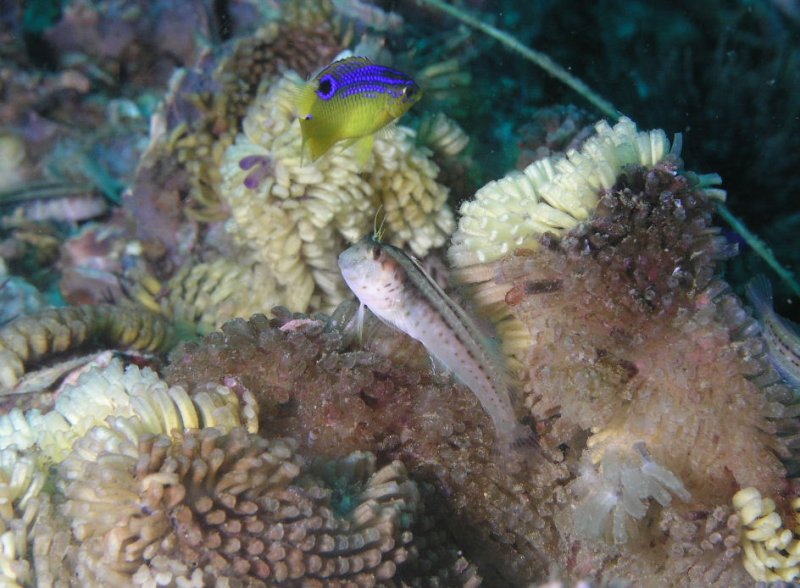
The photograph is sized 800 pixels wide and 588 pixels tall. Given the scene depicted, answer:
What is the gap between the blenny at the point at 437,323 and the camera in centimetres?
285

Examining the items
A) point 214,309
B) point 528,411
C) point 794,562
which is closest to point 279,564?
point 528,411

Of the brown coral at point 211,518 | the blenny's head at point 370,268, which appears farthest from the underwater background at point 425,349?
the blenny's head at point 370,268

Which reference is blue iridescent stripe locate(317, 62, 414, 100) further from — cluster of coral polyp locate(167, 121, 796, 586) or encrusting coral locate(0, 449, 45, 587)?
encrusting coral locate(0, 449, 45, 587)

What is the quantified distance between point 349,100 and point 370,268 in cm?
92

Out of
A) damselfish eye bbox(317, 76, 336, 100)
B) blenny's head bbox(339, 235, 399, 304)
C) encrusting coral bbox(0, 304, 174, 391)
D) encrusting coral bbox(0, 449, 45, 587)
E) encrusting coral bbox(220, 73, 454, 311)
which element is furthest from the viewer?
encrusting coral bbox(220, 73, 454, 311)

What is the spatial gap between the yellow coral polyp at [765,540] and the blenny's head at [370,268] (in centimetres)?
184

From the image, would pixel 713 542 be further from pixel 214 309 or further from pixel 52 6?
pixel 52 6

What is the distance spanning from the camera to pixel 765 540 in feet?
8.46

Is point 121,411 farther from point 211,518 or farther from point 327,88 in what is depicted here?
point 327,88

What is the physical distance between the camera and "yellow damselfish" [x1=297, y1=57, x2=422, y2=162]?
10.1ft

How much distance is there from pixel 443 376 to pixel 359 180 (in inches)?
61.0

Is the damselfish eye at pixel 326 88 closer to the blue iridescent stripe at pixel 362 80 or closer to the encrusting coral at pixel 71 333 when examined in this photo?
the blue iridescent stripe at pixel 362 80

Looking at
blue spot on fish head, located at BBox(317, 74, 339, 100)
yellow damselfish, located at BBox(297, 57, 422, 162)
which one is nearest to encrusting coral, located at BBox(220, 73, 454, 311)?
yellow damselfish, located at BBox(297, 57, 422, 162)

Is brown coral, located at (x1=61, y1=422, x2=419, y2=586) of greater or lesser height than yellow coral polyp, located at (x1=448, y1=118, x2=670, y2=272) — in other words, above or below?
below
